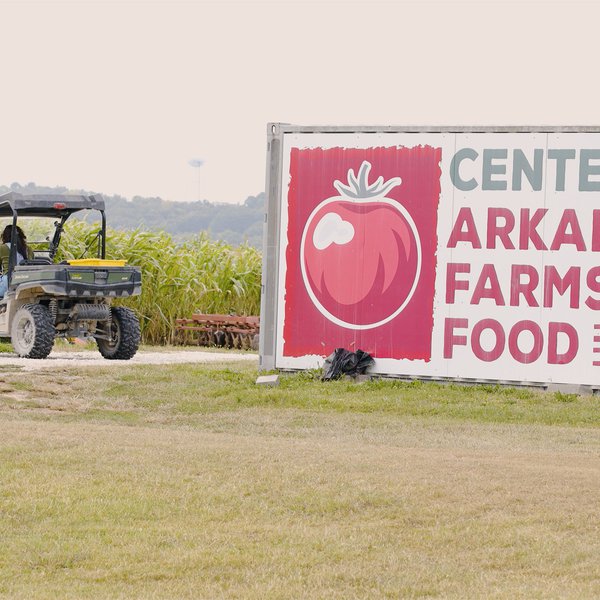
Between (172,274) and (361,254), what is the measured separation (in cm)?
1146

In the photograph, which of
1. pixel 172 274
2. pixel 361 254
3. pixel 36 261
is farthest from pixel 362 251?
pixel 172 274

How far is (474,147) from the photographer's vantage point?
18391 mm

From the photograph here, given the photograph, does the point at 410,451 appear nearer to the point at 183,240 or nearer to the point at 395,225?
the point at 395,225

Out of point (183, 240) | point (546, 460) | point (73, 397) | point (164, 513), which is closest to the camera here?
point (164, 513)

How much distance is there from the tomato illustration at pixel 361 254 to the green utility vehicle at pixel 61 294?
3.83 meters

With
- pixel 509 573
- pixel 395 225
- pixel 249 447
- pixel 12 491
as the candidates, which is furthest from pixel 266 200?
pixel 509 573

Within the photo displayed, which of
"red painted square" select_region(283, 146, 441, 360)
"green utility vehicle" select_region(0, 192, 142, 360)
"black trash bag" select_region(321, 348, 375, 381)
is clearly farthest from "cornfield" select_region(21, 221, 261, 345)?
"black trash bag" select_region(321, 348, 375, 381)

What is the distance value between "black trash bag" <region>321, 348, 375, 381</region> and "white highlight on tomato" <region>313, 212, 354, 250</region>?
1548 millimetres

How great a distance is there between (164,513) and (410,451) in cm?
344

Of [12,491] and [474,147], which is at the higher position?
[474,147]

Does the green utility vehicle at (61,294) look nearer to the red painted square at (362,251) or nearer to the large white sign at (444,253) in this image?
the large white sign at (444,253)

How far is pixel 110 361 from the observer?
2195cm

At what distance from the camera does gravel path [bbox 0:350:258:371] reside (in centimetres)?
2056

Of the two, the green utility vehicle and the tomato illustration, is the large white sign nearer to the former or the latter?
the tomato illustration
